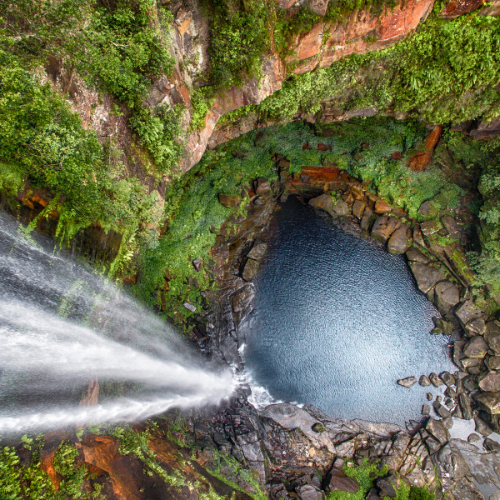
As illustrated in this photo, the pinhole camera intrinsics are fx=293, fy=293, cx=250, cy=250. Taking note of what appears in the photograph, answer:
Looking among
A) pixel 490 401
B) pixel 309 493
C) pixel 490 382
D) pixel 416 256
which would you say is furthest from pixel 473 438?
pixel 416 256

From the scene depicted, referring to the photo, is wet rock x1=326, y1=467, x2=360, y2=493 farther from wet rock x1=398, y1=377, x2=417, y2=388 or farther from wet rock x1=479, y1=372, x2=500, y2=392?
wet rock x1=479, y1=372, x2=500, y2=392

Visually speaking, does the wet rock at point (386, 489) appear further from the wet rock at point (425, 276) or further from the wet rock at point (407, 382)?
the wet rock at point (425, 276)

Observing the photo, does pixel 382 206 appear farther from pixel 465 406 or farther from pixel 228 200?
pixel 465 406

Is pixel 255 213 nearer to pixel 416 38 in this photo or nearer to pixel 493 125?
pixel 416 38

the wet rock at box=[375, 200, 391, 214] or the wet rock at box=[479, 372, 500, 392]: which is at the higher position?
the wet rock at box=[375, 200, 391, 214]

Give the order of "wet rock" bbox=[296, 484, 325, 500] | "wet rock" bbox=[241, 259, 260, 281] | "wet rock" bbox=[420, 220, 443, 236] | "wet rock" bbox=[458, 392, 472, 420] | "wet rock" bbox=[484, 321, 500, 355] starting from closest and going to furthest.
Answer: "wet rock" bbox=[296, 484, 325, 500] → "wet rock" bbox=[458, 392, 472, 420] → "wet rock" bbox=[484, 321, 500, 355] → "wet rock" bbox=[241, 259, 260, 281] → "wet rock" bbox=[420, 220, 443, 236]

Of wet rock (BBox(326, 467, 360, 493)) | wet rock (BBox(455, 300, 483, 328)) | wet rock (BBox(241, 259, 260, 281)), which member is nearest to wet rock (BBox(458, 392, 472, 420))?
wet rock (BBox(455, 300, 483, 328))
